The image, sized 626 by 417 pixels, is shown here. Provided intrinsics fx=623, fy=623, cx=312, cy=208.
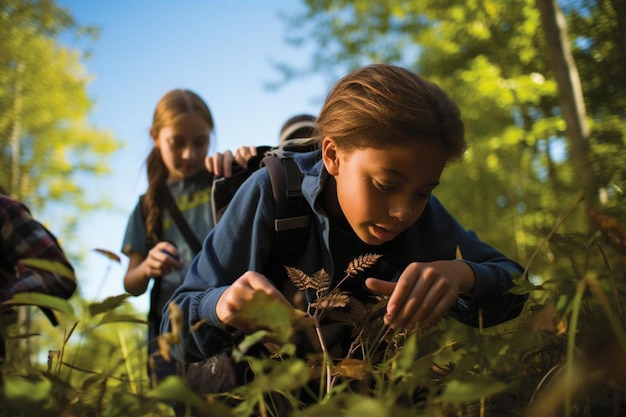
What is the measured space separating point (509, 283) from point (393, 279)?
1.06ft

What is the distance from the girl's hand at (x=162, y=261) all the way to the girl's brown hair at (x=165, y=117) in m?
0.65

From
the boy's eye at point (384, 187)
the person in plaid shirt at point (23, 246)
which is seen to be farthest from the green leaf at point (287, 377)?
the person in plaid shirt at point (23, 246)

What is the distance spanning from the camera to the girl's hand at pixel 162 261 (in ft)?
8.54

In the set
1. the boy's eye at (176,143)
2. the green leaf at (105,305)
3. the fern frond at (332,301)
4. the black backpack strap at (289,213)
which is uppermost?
the boy's eye at (176,143)

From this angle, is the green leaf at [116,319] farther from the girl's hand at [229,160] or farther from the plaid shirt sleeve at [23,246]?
the girl's hand at [229,160]

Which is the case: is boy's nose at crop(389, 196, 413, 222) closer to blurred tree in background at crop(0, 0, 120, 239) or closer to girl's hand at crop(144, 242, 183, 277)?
girl's hand at crop(144, 242, 183, 277)

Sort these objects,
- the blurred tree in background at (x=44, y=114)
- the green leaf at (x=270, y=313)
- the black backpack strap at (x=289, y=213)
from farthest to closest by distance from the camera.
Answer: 1. the blurred tree in background at (x=44, y=114)
2. the black backpack strap at (x=289, y=213)
3. the green leaf at (x=270, y=313)

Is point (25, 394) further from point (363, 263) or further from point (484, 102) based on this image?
point (484, 102)

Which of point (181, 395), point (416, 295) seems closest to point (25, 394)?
point (181, 395)

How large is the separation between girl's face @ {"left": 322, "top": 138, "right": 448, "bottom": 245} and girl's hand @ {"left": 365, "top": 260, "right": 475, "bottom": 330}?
0.98 feet

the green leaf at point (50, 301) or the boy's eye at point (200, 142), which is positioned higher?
the boy's eye at point (200, 142)

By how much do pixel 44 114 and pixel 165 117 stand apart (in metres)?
10.8

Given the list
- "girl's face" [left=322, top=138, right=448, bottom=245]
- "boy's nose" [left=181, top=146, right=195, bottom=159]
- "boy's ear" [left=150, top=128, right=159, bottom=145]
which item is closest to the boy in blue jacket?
"girl's face" [left=322, top=138, right=448, bottom=245]

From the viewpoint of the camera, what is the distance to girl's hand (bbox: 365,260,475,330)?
1.11 meters
